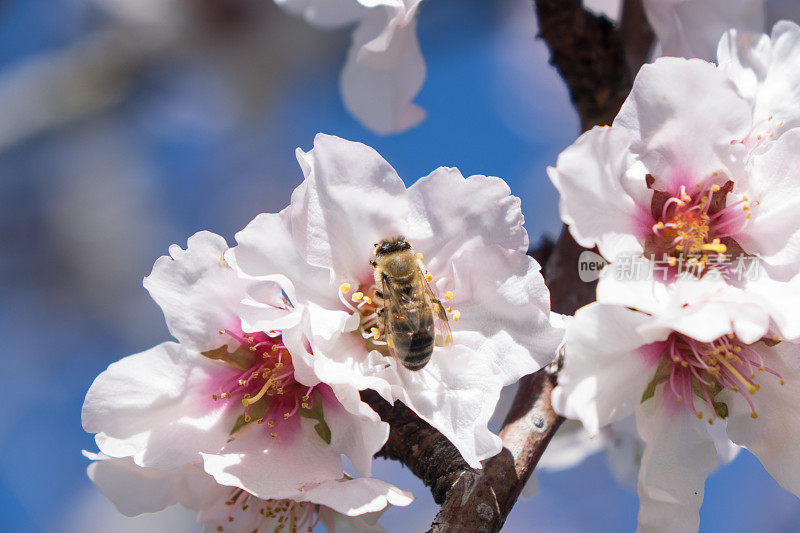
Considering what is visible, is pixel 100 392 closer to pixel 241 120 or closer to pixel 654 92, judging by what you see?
pixel 654 92

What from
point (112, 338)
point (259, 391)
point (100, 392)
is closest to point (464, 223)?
point (259, 391)

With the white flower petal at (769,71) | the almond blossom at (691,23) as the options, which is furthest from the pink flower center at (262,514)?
the almond blossom at (691,23)

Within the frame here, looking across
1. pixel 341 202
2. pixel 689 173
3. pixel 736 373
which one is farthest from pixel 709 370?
pixel 341 202

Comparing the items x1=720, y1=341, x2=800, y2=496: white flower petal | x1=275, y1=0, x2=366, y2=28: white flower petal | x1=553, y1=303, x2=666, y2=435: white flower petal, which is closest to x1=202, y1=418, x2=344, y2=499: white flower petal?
x1=553, y1=303, x2=666, y2=435: white flower petal

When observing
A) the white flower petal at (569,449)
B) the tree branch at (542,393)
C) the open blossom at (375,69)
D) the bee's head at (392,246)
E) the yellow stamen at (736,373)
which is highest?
the open blossom at (375,69)

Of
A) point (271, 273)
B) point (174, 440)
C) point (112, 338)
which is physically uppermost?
point (271, 273)

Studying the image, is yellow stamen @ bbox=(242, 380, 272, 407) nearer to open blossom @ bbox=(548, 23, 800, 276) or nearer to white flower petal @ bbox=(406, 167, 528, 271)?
white flower petal @ bbox=(406, 167, 528, 271)

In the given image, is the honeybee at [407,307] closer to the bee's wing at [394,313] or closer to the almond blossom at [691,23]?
the bee's wing at [394,313]
